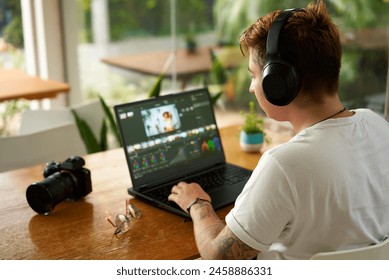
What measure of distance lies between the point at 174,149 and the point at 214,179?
174 mm

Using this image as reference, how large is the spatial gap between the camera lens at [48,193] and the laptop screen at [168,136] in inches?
8.8

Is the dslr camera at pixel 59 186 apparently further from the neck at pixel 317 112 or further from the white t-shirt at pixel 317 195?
the neck at pixel 317 112

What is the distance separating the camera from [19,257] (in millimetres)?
1404

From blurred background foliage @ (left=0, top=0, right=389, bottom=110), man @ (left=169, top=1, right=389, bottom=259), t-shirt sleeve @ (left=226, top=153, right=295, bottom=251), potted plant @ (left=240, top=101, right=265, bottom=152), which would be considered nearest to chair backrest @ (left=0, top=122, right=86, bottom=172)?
potted plant @ (left=240, top=101, right=265, bottom=152)

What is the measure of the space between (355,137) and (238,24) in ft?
10.1

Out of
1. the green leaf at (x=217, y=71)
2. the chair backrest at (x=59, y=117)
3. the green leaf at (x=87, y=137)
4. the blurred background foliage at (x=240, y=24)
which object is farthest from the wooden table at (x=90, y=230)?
the green leaf at (x=217, y=71)

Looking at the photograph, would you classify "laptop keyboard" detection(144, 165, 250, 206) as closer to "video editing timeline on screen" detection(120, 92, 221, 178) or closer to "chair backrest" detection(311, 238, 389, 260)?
"video editing timeline on screen" detection(120, 92, 221, 178)

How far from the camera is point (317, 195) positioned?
1238mm

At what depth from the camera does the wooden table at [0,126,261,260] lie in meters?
1.43

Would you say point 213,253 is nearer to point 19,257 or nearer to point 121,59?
point 19,257

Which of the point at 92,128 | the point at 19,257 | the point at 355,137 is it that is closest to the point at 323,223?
the point at 355,137

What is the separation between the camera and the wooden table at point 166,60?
4.66 meters

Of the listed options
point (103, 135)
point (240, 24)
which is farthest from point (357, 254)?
point (240, 24)

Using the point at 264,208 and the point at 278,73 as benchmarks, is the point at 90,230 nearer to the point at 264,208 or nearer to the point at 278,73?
the point at 264,208
